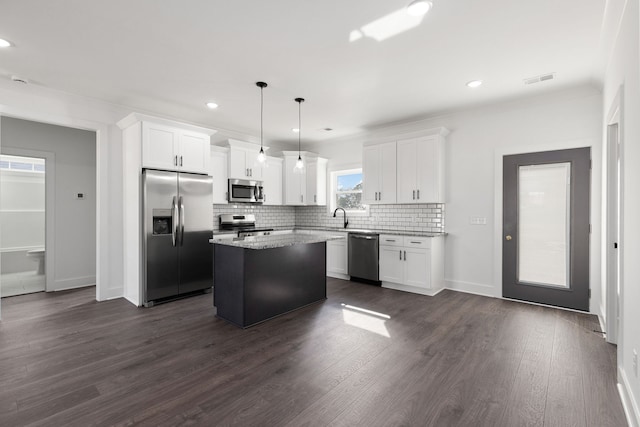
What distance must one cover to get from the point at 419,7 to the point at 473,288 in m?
3.89

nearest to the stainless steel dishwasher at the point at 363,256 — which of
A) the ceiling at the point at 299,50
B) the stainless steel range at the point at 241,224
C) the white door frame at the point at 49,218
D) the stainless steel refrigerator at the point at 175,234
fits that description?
the stainless steel range at the point at 241,224

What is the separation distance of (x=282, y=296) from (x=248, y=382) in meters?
1.48

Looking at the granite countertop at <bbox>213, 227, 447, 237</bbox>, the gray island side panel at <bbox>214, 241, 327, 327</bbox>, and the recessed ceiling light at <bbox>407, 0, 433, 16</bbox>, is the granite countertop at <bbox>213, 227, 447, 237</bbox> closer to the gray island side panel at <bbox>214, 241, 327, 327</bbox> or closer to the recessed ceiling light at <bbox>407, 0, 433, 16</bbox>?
the gray island side panel at <bbox>214, 241, 327, 327</bbox>

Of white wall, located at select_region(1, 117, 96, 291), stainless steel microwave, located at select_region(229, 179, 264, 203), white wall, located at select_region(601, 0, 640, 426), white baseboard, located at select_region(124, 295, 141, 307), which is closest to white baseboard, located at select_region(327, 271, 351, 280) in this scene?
stainless steel microwave, located at select_region(229, 179, 264, 203)

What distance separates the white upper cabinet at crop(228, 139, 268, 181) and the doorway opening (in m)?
2.76

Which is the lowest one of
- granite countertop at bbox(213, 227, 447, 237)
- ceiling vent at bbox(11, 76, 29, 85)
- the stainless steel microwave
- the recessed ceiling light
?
granite countertop at bbox(213, 227, 447, 237)

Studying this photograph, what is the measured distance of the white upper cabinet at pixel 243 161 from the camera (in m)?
5.62

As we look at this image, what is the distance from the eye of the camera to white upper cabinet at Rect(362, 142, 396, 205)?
17.3 feet

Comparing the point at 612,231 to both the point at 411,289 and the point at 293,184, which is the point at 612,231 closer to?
the point at 411,289

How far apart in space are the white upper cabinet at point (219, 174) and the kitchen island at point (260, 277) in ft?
6.34

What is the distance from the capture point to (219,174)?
5.52 metres

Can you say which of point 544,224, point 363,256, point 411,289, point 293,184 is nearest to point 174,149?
point 293,184

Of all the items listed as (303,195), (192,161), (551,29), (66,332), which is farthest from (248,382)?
(303,195)

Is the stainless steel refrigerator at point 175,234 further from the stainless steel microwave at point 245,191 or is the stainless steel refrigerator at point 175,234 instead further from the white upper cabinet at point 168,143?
the stainless steel microwave at point 245,191
